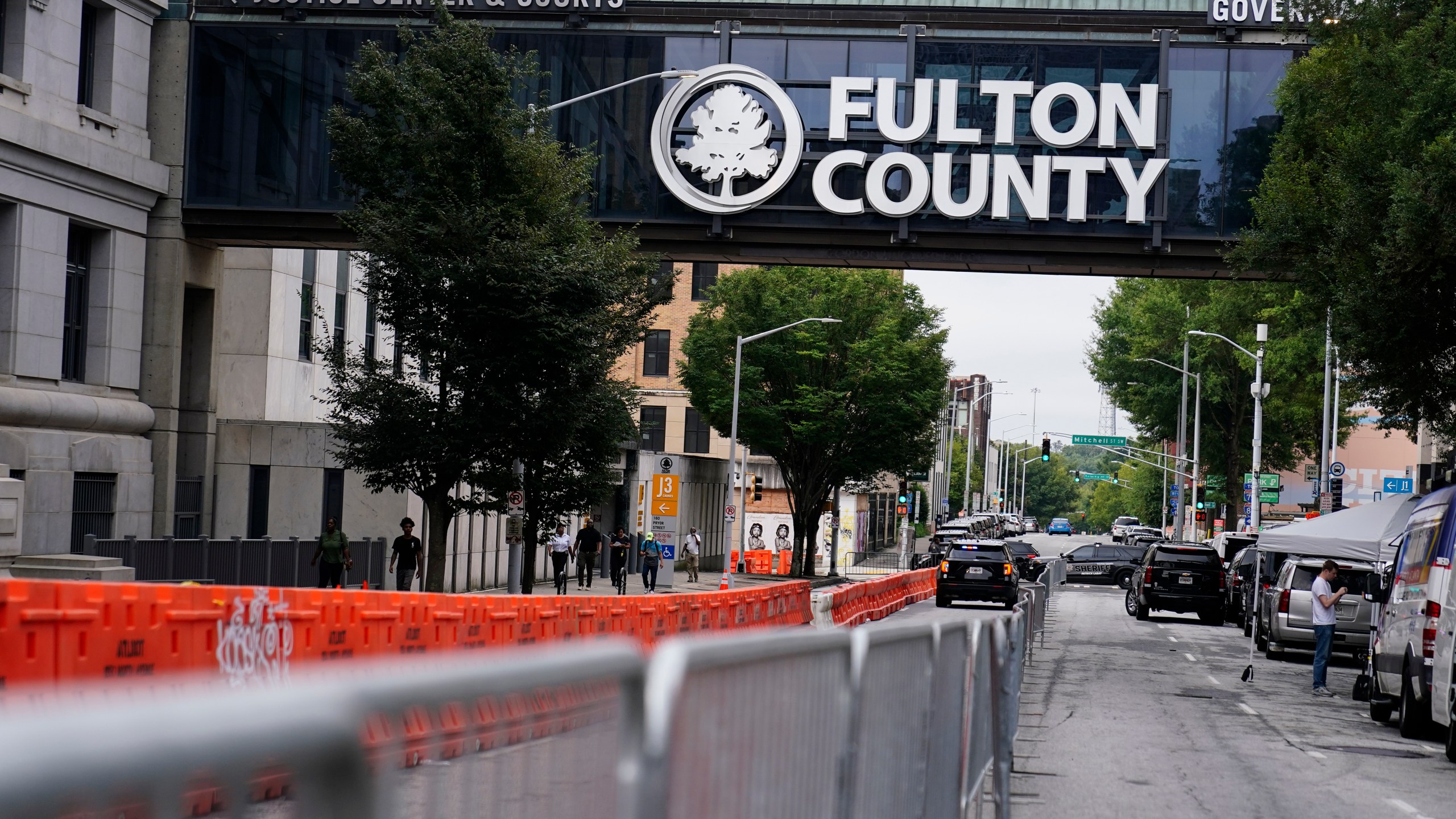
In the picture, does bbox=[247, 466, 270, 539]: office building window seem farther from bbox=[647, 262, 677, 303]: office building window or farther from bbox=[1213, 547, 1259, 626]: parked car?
bbox=[1213, 547, 1259, 626]: parked car

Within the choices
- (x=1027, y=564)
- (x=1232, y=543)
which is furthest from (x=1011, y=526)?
(x=1232, y=543)

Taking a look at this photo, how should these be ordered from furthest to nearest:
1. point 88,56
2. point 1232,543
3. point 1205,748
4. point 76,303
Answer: point 1232,543, point 88,56, point 76,303, point 1205,748

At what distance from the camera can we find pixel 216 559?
1150 inches

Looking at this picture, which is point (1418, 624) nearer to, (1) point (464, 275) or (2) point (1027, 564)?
(1) point (464, 275)

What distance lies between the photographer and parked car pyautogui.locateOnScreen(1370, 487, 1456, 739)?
1430 centimetres

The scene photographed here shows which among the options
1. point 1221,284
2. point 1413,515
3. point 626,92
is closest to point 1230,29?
point 626,92

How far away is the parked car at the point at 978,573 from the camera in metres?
37.9

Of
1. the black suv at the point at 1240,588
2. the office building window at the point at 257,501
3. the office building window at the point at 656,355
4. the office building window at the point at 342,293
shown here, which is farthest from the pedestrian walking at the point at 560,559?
the office building window at the point at 656,355

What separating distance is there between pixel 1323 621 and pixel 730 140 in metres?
15.3

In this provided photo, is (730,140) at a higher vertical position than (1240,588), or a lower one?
higher

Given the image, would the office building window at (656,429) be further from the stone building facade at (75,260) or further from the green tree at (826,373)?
the stone building facade at (75,260)

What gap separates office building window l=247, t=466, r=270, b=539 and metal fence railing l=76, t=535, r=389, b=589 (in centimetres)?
418

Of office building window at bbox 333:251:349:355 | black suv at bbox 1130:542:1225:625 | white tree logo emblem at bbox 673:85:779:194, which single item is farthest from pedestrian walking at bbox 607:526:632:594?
black suv at bbox 1130:542:1225:625

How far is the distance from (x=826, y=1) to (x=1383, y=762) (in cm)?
2230
